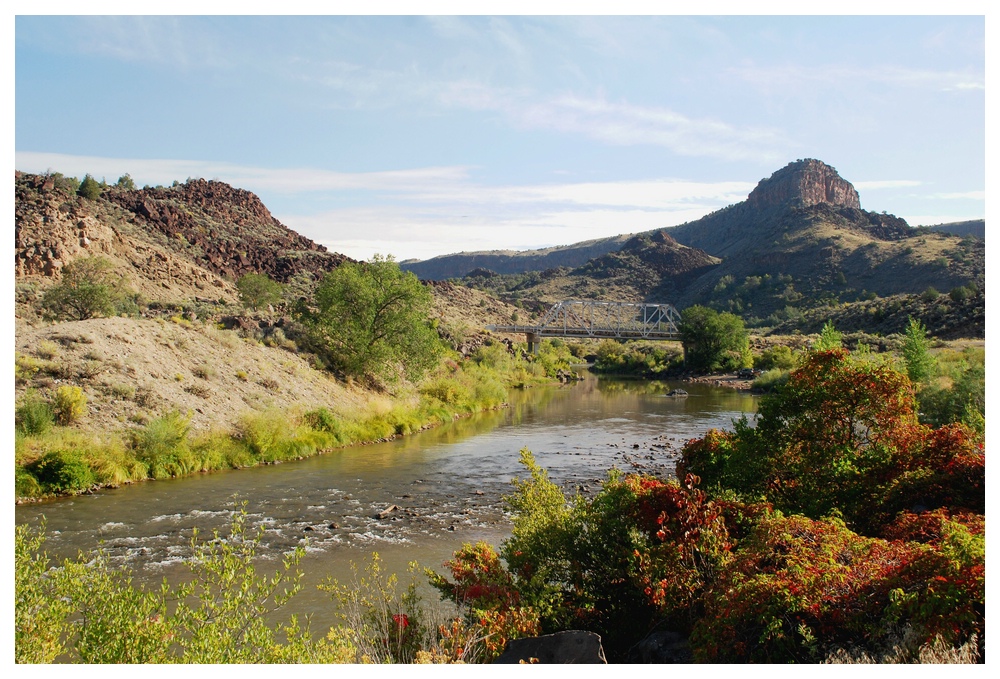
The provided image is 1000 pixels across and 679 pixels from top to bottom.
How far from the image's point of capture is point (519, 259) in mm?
199625

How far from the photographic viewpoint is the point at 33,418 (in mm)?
→ 16297

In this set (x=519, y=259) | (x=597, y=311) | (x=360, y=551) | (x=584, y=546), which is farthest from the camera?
(x=519, y=259)

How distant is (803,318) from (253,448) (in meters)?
66.9

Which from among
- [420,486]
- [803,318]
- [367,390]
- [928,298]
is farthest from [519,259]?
[420,486]

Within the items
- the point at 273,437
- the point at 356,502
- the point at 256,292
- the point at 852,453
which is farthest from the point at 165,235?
the point at 852,453

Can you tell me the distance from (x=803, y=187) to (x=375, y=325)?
401ft

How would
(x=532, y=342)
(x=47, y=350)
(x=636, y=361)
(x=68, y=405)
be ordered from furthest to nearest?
(x=532, y=342), (x=636, y=361), (x=47, y=350), (x=68, y=405)

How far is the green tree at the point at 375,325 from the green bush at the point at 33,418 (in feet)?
43.9

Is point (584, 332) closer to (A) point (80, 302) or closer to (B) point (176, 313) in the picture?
(B) point (176, 313)

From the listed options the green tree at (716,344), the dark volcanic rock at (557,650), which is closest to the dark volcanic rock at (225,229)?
the green tree at (716,344)

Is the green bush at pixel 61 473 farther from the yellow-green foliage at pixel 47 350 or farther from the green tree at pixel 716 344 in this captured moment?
the green tree at pixel 716 344

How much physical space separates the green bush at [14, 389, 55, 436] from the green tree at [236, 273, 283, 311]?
30.7 meters

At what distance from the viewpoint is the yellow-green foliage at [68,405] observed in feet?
56.9

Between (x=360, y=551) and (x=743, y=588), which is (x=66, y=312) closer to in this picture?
(x=360, y=551)
